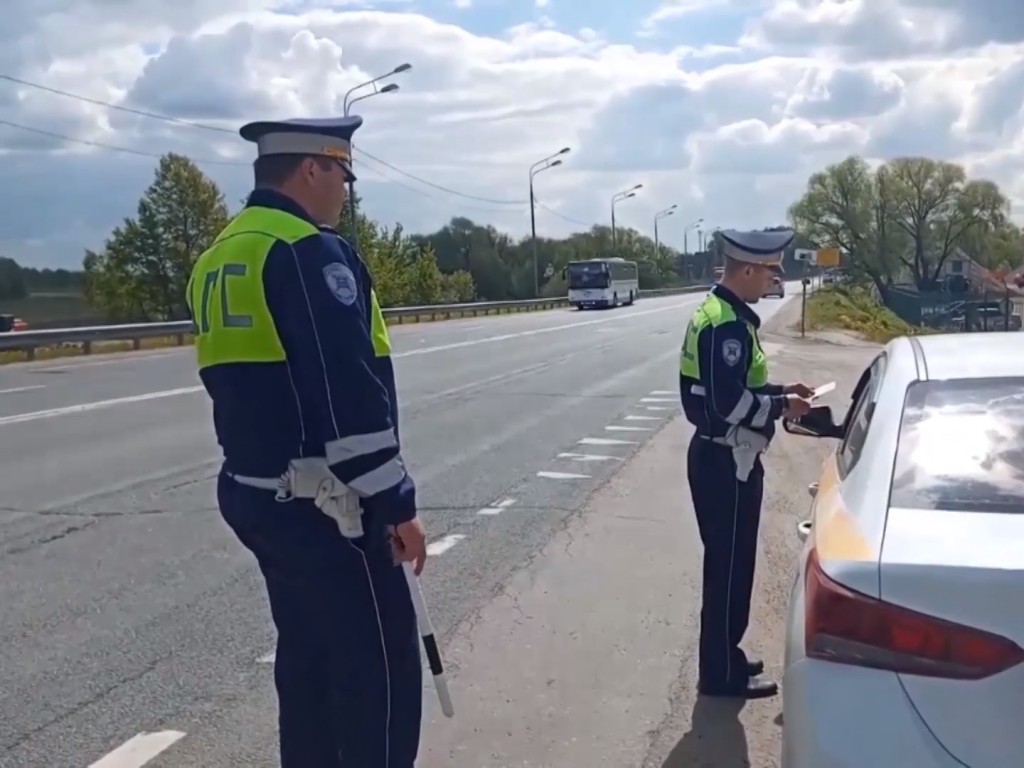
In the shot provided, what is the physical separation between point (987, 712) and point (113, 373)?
21141 millimetres

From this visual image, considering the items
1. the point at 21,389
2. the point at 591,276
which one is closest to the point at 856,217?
the point at 591,276

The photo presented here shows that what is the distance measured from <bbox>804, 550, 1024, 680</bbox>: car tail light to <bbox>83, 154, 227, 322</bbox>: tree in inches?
2720

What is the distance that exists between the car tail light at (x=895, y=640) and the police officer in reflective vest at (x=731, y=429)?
6.13 ft

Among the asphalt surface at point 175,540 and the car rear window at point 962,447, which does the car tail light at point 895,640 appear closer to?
the car rear window at point 962,447

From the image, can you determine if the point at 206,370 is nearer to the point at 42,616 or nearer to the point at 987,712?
the point at 987,712

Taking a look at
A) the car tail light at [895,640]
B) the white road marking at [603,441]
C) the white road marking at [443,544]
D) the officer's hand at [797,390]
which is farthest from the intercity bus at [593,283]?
the car tail light at [895,640]

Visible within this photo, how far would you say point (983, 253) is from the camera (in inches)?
3083

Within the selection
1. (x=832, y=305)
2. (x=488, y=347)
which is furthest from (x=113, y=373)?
(x=832, y=305)

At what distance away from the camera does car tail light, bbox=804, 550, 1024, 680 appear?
2.44m

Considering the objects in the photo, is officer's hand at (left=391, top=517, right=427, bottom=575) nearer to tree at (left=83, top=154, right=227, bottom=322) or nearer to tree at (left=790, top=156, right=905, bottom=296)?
tree at (left=83, top=154, right=227, bottom=322)

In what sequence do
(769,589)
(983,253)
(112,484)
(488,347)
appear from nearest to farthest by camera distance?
(769,589), (112,484), (488,347), (983,253)

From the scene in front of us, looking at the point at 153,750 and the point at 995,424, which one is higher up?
the point at 995,424

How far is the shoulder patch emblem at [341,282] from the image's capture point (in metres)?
2.92

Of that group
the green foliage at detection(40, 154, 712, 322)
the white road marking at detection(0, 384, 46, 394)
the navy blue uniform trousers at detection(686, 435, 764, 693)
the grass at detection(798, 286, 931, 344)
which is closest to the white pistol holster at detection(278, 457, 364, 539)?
the navy blue uniform trousers at detection(686, 435, 764, 693)
